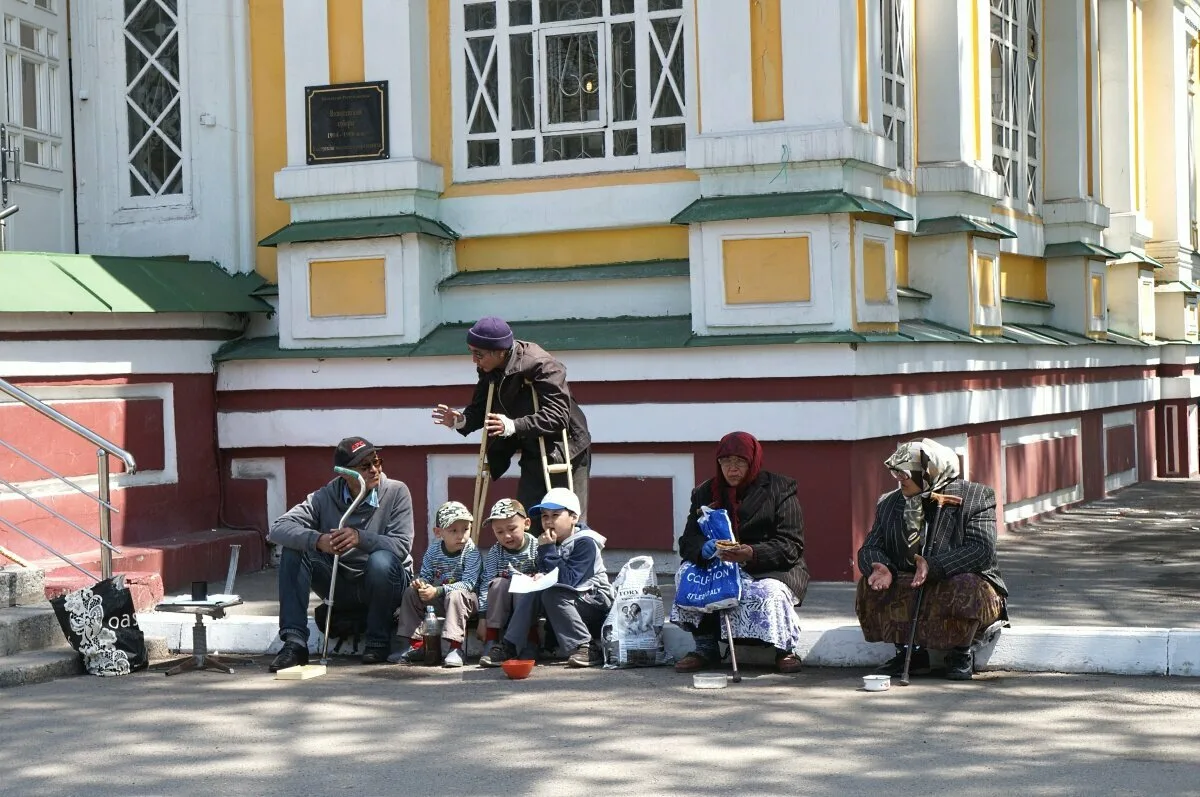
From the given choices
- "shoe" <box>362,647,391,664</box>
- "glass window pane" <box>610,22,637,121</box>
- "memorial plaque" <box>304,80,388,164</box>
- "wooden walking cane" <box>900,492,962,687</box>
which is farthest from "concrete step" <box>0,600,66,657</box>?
"glass window pane" <box>610,22,637,121</box>

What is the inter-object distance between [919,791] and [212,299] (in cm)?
737

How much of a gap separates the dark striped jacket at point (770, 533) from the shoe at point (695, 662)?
46 cm

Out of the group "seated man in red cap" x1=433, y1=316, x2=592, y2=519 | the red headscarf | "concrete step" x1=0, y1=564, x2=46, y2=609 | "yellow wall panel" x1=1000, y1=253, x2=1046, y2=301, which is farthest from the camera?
"yellow wall panel" x1=1000, y1=253, x2=1046, y2=301

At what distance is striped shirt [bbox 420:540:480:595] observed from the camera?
9056 mm

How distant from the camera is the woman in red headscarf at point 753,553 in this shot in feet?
27.5

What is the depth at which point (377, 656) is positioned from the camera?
29.6ft

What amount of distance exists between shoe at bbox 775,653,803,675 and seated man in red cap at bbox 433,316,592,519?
1559 mm

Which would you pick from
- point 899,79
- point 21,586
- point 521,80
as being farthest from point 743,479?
point 899,79

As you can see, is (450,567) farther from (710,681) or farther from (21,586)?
(21,586)

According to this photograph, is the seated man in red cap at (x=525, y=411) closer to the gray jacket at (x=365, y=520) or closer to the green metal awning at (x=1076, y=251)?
the gray jacket at (x=365, y=520)

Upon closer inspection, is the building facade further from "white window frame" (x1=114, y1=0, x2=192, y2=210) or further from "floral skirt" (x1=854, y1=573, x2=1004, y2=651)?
"floral skirt" (x1=854, y1=573, x2=1004, y2=651)

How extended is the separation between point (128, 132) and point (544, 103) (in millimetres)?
3196

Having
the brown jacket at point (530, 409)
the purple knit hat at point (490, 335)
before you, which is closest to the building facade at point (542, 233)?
the brown jacket at point (530, 409)

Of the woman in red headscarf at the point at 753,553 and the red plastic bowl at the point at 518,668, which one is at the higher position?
the woman in red headscarf at the point at 753,553
